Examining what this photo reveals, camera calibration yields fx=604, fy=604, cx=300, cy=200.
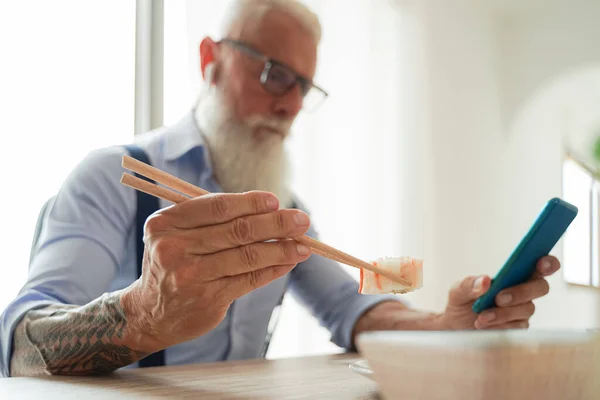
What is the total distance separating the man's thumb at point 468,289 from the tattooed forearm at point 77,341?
0.59 metres

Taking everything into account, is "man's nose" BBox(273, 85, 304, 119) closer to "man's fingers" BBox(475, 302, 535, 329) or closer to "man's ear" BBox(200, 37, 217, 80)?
"man's ear" BBox(200, 37, 217, 80)

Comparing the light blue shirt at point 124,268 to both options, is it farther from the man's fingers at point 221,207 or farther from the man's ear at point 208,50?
the man's fingers at point 221,207

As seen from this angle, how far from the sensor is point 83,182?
1153 mm

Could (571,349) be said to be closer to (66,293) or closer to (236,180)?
(66,293)

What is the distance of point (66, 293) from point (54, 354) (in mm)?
204

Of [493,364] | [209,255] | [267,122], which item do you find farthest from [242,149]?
[493,364]

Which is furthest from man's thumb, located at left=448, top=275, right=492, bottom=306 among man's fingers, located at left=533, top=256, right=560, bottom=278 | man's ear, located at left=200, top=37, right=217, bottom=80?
man's ear, located at left=200, top=37, right=217, bottom=80

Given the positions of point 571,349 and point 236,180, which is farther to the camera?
point 236,180

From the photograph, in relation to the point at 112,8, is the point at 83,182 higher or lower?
lower

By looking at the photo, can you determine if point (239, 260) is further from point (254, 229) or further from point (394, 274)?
point (394, 274)

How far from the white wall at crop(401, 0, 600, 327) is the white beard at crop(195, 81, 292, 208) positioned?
191 cm

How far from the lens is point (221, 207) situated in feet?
2.12

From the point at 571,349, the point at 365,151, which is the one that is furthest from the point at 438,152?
the point at 571,349

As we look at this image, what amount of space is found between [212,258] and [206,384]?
0.14 m
